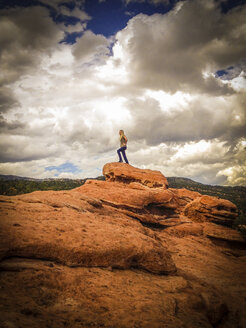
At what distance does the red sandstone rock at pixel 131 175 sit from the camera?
73.6 ft

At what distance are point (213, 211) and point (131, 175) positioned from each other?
1087 centimetres

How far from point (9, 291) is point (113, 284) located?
12.4 feet

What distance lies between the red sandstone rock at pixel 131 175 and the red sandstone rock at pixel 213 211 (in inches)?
191

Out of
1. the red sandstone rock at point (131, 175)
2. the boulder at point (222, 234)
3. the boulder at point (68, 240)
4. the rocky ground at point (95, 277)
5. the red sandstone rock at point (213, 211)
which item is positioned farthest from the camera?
the red sandstone rock at point (131, 175)

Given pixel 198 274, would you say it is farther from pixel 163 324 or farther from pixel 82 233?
pixel 82 233

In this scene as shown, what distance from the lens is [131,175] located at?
22.4m

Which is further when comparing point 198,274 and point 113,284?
point 198,274

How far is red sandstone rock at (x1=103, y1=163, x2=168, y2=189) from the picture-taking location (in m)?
22.4

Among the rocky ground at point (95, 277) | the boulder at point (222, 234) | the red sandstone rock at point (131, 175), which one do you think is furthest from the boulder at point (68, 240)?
the red sandstone rock at point (131, 175)

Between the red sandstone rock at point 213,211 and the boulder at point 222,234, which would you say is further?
the red sandstone rock at point 213,211

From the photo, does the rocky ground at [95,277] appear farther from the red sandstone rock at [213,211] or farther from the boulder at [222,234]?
the red sandstone rock at [213,211]

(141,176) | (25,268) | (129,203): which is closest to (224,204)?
(141,176)

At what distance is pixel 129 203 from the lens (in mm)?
17188

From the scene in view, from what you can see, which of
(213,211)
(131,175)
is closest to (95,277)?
(131,175)
